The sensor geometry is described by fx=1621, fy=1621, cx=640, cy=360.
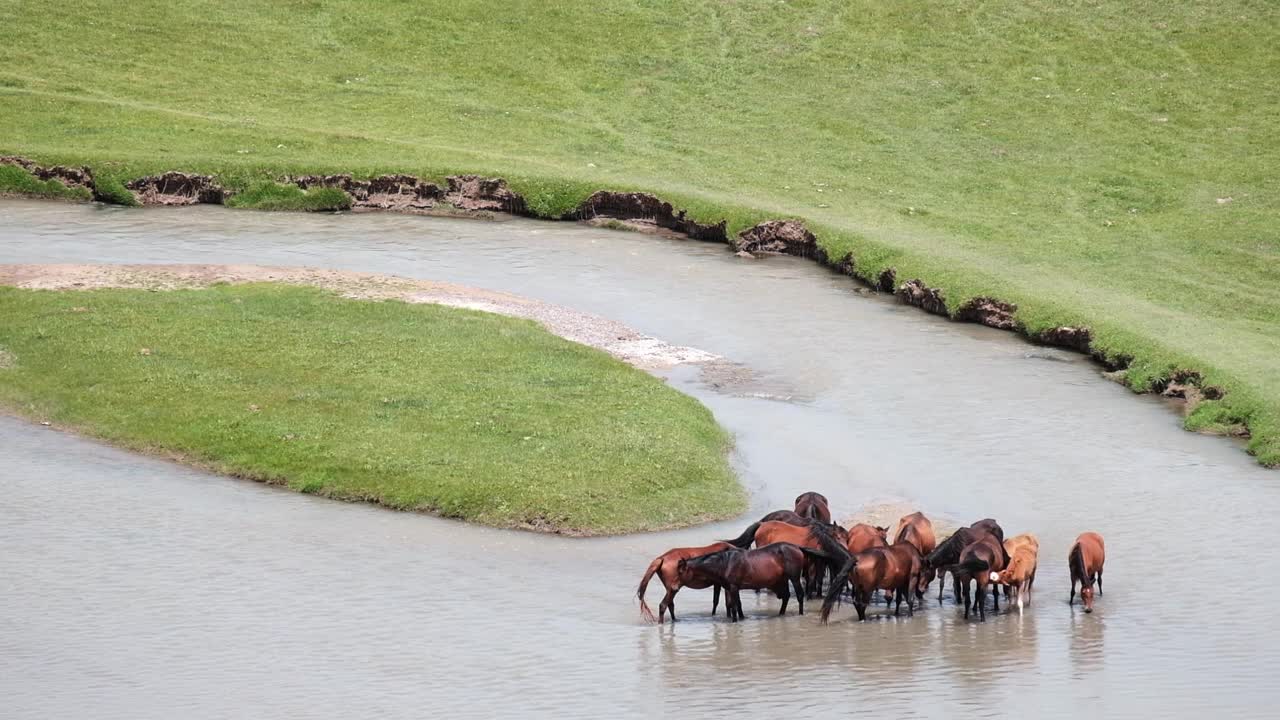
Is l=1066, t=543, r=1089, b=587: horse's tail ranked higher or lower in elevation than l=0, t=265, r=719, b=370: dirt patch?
lower

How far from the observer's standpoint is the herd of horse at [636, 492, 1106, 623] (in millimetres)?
19719

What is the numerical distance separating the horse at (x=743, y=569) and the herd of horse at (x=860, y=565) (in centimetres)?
1

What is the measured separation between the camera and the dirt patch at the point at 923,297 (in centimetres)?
3847

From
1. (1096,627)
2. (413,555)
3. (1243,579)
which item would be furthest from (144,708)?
(1243,579)

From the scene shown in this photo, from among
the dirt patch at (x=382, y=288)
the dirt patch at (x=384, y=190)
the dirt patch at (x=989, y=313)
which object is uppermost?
the dirt patch at (x=384, y=190)

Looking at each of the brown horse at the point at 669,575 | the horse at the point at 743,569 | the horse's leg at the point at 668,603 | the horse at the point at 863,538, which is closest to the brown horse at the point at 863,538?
the horse at the point at 863,538

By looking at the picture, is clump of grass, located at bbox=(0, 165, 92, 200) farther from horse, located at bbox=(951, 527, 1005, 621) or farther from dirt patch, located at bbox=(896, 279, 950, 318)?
horse, located at bbox=(951, 527, 1005, 621)

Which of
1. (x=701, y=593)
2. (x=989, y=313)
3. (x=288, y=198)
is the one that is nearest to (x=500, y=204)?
(x=288, y=198)

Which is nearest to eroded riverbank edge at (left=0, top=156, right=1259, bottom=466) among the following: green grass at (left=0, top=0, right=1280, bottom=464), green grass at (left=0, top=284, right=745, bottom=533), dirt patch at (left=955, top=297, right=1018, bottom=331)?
green grass at (left=0, top=0, right=1280, bottom=464)

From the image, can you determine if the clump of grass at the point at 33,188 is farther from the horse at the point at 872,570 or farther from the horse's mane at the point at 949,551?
the horse's mane at the point at 949,551

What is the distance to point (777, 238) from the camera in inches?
1767

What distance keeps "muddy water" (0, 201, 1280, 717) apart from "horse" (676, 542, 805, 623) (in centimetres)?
52

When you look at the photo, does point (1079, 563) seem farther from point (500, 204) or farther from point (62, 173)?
point (62, 173)

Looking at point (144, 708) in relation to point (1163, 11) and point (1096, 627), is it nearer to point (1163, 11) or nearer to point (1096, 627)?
point (1096, 627)
